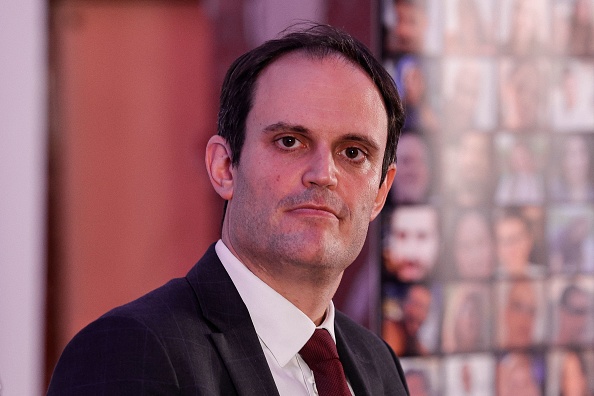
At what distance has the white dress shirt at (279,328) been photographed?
1.48 m

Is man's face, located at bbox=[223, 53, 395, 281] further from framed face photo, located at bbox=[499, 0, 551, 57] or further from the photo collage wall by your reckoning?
framed face photo, located at bbox=[499, 0, 551, 57]

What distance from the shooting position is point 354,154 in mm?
1527

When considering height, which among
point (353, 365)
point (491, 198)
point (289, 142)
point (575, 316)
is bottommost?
point (575, 316)

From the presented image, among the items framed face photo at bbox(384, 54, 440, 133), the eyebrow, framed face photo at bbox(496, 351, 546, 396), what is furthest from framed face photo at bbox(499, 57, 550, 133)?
the eyebrow

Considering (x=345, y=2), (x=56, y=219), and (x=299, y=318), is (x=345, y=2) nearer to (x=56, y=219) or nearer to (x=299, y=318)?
(x=56, y=219)

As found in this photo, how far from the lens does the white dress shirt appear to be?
1.48 metres

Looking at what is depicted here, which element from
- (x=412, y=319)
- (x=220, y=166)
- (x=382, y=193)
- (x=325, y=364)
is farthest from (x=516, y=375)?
(x=220, y=166)

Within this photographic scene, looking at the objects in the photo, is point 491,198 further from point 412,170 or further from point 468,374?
point 468,374

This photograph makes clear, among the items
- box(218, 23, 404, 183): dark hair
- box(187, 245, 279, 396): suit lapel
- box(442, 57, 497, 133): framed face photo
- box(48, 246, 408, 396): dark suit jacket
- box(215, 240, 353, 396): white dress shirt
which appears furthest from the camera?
box(442, 57, 497, 133): framed face photo

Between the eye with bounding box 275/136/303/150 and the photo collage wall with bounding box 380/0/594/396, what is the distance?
1.59 m

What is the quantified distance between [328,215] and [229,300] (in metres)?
0.23

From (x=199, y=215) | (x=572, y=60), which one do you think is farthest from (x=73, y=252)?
(x=572, y=60)

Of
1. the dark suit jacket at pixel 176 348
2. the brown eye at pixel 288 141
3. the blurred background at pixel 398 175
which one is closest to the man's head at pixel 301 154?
the brown eye at pixel 288 141

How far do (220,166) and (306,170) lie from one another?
0.23 m
